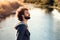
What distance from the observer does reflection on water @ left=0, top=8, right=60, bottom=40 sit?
2.96 meters

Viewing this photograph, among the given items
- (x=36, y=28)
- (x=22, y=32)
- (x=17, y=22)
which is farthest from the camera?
(x=36, y=28)

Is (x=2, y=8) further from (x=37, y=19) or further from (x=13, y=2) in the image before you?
(x=37, y=19)

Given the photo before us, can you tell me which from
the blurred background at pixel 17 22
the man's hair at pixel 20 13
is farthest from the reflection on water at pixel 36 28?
the man's hair at pixel 20 13

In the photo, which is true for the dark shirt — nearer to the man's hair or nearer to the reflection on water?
the man's hair

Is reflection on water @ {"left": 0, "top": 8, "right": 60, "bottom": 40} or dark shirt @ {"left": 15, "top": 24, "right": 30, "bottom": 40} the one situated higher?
reflection on water @ {"left": 0, "top": 8, "right": 60, "bottom": 40}

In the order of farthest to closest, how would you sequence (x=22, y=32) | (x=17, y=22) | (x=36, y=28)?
(x=36, y=28) < (x=17, y=22) < (x=22, y=32)

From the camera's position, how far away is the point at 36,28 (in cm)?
333

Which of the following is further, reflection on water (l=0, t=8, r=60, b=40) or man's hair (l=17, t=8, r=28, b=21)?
reflection on water (l=0, t=8, r=60, b=40)

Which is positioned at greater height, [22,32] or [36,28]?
[36,28]

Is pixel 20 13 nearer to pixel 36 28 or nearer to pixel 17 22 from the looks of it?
pixel 17 22

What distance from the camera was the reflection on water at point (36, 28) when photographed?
9.71 ft

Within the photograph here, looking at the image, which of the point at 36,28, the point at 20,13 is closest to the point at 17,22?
the point at 36,28

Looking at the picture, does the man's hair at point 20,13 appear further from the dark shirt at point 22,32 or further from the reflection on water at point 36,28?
the reflection on water at point 36,28

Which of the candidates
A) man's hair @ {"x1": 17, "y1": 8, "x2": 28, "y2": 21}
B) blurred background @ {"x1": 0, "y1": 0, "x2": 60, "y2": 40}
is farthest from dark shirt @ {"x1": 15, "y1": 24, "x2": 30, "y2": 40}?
blurred background @ {"x1": 0, "y1": 0, "x2": 60, "y2": 40}
